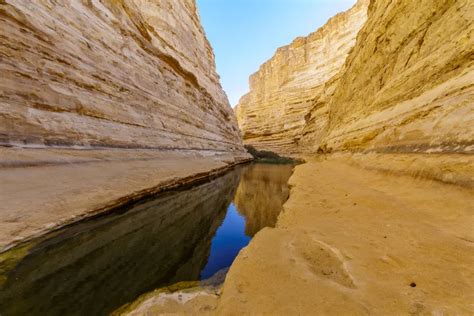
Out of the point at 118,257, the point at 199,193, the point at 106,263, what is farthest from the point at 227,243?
the point at 199,193

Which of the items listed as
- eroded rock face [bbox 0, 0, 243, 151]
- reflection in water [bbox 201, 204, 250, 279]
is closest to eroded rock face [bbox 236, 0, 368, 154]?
eroded rock face [bbox 0, 0, 243, 151]

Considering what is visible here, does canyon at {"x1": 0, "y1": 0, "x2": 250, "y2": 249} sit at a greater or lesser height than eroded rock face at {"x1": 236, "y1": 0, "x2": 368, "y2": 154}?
lesser

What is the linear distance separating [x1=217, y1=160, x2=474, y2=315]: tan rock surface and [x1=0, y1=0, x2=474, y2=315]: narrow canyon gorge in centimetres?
1

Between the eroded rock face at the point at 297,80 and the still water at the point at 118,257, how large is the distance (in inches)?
1072

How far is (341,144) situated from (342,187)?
6.90m

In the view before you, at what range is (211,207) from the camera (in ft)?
19.3

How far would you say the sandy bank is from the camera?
281 centimetres

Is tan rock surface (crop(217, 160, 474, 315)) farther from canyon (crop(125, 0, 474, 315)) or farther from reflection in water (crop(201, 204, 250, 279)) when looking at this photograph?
reflection in water (crop(201, 204, 250, 279))

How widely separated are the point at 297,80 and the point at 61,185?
37.8 meters

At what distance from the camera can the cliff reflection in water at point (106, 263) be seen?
197 centimetres

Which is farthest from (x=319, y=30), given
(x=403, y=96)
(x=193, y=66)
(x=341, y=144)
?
(x=403, y=96)

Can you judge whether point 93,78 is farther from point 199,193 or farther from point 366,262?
point 366,262

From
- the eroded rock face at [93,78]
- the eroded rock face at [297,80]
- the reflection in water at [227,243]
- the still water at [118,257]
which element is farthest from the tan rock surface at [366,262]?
the eroded rock face at [297,80]

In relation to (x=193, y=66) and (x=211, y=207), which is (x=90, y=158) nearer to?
(x=211, y=207)
